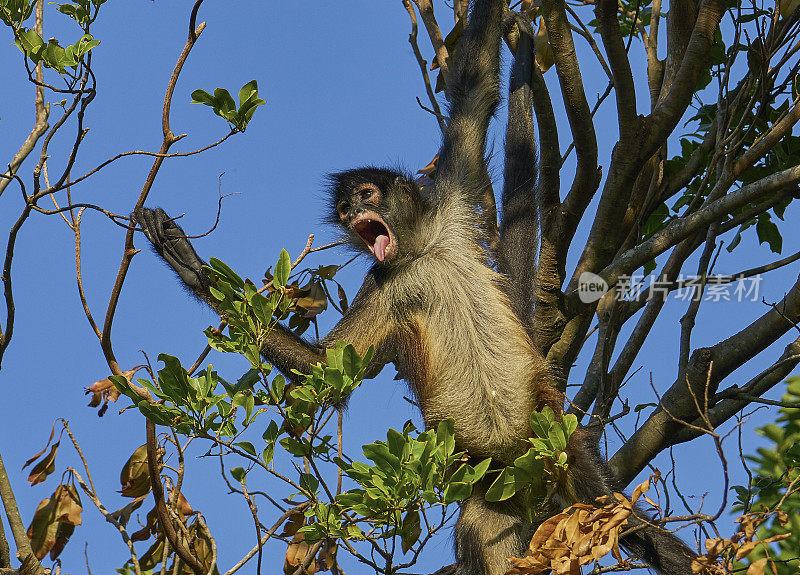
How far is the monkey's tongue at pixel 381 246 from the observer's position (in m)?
4.42

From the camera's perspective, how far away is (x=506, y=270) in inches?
171

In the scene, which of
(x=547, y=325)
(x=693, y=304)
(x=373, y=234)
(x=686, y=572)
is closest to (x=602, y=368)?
(x=547, y=325)

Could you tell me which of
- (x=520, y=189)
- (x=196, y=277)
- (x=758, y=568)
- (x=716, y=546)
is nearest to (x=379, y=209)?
(x=520, y=189)

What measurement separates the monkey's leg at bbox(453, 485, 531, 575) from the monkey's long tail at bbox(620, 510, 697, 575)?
0.48 m

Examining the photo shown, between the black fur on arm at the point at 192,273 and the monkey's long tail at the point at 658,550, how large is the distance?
1.66 metres

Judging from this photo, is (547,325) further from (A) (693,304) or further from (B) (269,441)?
(B) (269,441)

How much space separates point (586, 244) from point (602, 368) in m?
0.66

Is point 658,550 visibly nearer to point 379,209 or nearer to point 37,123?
point 379,209

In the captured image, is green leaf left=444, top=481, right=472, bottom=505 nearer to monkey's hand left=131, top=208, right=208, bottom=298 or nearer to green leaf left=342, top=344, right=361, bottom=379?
green leaf left=342, top=344, right=361, bottom=379

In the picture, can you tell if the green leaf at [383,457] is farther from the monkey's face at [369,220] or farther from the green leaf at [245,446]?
the monkey's face at [369,220]

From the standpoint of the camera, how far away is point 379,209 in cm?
465

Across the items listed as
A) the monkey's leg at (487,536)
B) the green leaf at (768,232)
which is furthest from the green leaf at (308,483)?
the green leaf at (768,232)

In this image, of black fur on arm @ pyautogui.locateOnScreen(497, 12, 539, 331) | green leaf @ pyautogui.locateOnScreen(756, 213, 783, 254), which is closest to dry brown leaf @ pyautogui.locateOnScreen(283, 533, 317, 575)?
black fur on arm @ pyautogui.locateOnScreen(497, 12, 539, 331)

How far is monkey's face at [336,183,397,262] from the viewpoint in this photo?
14.6 ft
